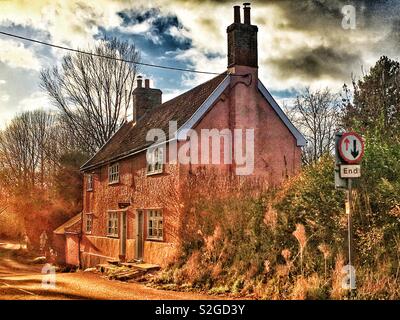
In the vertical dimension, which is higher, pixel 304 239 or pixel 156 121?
pixel 156 121

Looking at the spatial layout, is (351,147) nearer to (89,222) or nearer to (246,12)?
(246,12)

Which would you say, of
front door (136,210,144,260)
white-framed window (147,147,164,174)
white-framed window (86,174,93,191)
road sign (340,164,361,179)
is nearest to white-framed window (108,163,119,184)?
front door (136,210,144,260)

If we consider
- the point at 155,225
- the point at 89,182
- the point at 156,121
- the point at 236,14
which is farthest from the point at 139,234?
the point at 236,14

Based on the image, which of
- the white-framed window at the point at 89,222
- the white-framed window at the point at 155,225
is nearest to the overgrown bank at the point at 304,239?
the white-framed window at the point at 155,225

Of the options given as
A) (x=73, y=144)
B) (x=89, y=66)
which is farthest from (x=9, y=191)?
(x=89, y=66)

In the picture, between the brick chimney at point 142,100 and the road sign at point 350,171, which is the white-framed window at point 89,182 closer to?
the brick chimney at point 142,100

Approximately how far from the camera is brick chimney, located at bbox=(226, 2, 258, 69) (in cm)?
2025

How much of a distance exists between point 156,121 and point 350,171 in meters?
15.4

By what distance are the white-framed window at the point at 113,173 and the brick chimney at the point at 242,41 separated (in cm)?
903

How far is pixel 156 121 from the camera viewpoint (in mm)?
24266

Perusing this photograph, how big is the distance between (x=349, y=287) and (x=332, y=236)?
67.7 inches

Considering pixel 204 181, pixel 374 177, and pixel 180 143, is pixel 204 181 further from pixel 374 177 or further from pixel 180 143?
pixel 374 177

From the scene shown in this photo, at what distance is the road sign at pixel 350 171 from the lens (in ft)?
32.9

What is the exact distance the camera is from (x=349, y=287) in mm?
10062
